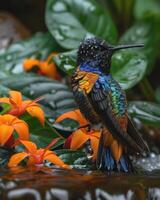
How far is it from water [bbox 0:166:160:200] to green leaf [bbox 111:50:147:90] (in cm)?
83

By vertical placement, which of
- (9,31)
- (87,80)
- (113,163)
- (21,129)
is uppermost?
(9,31)

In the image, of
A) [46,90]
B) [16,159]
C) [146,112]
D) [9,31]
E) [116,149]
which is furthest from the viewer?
[9,31]

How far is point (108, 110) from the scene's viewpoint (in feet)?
6.36

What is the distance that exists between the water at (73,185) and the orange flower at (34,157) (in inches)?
1.8

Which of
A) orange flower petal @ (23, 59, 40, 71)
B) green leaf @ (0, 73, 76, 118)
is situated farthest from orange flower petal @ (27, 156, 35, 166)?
orange flower petal @ (23, 59, 40, 71)

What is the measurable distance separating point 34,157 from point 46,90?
84 cm

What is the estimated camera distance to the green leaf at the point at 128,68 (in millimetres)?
2604

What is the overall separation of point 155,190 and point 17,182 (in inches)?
→ 15.4

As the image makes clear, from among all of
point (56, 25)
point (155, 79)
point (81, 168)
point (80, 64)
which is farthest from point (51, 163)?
point (155, 79)

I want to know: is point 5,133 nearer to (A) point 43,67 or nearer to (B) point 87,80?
(B) point 87,80

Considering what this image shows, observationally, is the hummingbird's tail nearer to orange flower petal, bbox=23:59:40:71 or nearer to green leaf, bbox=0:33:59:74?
orange flower petal, bbox=23:59:40:71

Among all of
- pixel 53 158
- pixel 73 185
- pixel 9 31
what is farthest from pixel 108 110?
pixel 9 31

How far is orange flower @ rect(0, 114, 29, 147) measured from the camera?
74.3 inches

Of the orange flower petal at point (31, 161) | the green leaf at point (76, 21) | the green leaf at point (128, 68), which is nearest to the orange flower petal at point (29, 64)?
the green leaf at point (76, 21)
